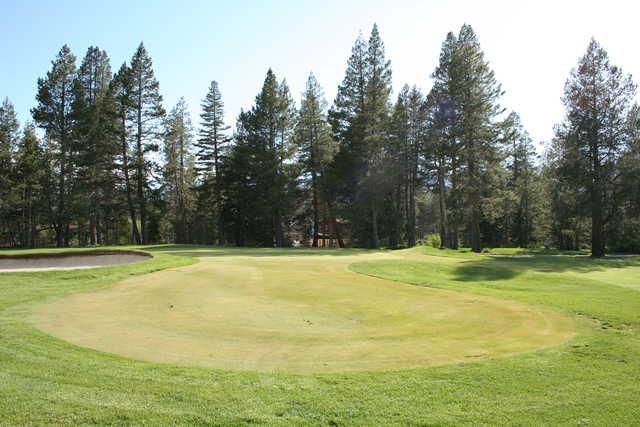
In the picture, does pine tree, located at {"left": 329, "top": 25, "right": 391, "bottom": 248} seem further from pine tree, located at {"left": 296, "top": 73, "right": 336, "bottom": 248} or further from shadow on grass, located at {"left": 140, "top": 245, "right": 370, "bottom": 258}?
shadow on grass, located at {"left": 140, "top": 245, "right": 370, "bottom": 258}

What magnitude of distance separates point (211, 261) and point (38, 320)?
11.1 meters

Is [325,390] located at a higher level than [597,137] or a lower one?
lower

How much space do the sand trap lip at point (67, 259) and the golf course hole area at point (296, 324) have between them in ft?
35.7

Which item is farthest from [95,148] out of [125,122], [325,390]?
[325,390]

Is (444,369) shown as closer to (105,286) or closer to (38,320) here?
(38,320)

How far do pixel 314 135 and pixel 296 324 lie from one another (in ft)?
125

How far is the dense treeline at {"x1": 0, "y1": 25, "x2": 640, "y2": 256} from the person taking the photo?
31.5 meters

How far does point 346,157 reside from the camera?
41.9 metres

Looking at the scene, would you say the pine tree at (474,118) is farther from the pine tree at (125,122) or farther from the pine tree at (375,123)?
the pine tree at (125,122)

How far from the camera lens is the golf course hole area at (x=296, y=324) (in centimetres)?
641

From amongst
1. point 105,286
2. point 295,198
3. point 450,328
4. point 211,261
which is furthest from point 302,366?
point 295,198

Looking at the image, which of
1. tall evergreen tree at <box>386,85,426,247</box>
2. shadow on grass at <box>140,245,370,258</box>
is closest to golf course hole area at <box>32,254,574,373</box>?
shadow on grass at <box>140,245,370,258</box>

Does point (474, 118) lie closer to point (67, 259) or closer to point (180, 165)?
point (67, 259)

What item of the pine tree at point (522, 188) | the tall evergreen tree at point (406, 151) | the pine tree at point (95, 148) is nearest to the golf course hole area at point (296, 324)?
the tall evergreen tree at point (406, 151)
